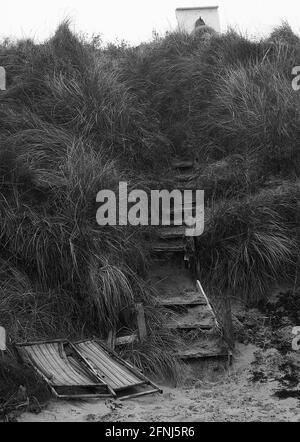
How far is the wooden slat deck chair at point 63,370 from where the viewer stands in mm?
5023

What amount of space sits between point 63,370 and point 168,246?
7.35 feet

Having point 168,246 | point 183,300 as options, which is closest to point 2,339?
point 183,300

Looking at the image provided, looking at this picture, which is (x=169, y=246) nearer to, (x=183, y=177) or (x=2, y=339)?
(x=183, y=177)

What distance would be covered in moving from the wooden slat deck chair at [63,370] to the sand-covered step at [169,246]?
178cm

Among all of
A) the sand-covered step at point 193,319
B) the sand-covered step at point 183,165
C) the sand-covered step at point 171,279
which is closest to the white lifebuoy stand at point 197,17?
the sand-covered step at point 183,165

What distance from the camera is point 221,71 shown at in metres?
9.36

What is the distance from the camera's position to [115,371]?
5387 mm

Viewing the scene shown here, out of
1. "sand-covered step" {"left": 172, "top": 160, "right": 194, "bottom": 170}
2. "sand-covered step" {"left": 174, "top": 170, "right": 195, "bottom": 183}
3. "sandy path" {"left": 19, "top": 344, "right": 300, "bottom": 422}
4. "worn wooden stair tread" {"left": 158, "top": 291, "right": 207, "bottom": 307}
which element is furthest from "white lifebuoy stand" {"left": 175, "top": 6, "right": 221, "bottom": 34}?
"sandy path" {"left": 19, "top": 344, "right": 300, "bottom": 422}

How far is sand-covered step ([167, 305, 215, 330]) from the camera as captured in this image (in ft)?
20.2

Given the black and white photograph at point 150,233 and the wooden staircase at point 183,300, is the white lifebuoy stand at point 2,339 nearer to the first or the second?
the black and white photograph at point 150,233

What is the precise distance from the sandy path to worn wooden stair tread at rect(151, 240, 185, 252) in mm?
1869

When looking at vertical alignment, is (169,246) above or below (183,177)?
below

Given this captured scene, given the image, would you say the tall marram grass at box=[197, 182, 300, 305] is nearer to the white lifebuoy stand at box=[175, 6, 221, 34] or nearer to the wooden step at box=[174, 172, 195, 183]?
the wooden step at box=[174, 172, 195, 183]

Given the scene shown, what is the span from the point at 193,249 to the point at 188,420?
2.52 m
